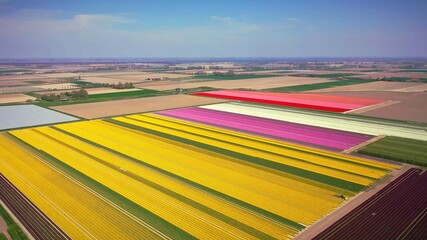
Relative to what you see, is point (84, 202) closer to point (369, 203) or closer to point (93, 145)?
point (93, 145)

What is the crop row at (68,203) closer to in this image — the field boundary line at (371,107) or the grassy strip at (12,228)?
the grassy strip at (12,228)

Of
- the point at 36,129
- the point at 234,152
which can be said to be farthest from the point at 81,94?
the point at 234,152

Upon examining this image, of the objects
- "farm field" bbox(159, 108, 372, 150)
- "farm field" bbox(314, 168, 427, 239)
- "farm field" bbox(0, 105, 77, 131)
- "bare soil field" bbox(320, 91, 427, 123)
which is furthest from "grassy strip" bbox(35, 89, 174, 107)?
"farm field" bbox(314, 168, 427, 239)

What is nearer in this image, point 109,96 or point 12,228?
point 12,228

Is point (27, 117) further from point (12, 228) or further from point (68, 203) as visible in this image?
point (12, 228)

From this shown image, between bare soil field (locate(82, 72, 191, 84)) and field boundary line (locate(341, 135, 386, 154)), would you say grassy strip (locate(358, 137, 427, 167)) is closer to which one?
field boundary line (locate(341, 135, 386, 154))

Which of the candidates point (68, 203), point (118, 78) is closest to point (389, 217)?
point (68, 203)
